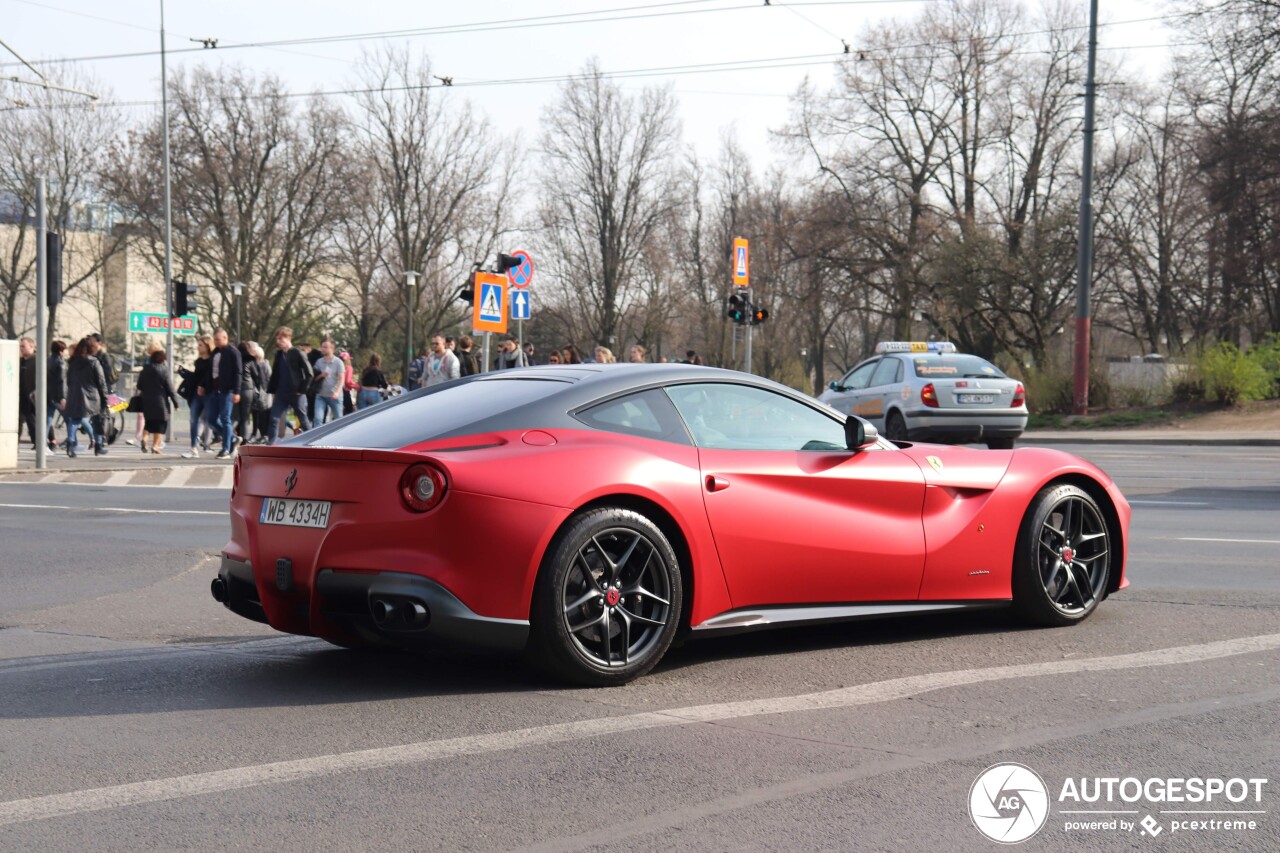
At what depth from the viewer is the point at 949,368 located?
22.0m

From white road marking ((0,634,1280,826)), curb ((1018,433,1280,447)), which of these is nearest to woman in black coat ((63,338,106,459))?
curb ((1018,433,1280,447))

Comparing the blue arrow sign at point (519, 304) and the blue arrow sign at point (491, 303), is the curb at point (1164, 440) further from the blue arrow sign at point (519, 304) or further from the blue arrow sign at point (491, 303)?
the blue arrow sign at point (491, 303)

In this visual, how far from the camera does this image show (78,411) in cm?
2245

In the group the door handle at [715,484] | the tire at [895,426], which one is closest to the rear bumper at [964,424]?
the tire at [895,426]

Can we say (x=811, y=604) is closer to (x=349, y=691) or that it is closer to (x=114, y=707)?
(x=349, y=691)

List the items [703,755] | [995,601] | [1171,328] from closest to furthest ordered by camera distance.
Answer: [703,755], [995,601], [1171,328]

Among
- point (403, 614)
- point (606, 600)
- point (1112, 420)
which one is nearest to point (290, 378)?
point (606, 600)

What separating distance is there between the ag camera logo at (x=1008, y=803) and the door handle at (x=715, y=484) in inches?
74.4

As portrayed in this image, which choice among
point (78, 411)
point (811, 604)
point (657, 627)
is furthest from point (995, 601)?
point (78, 411)

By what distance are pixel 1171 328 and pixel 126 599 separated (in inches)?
2172

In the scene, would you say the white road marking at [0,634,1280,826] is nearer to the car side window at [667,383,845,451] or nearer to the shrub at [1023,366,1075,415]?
the car side window at [667,383,845,451]

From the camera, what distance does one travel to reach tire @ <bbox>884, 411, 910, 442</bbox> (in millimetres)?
22156

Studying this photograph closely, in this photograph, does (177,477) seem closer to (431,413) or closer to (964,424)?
(964,424)

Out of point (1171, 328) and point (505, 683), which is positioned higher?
point (1171, 328)
